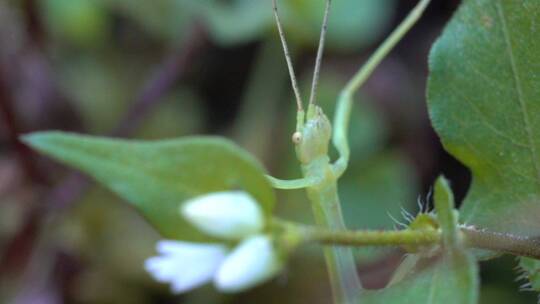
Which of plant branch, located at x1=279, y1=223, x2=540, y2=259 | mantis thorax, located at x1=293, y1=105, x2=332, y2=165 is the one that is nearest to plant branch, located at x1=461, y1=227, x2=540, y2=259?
plant branch, located at x1=279, y1=223, x2=540, y2=259

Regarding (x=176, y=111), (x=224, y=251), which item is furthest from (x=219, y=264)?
(x=176, y=111)

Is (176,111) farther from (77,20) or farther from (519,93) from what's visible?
(519,93)

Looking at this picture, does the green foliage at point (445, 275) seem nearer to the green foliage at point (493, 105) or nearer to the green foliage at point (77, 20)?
the green foliage at point (493, 105)

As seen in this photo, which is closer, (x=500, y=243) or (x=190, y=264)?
(x=190, y=264)

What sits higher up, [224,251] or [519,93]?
[519,93]

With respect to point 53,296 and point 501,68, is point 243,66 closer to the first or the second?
point 53,296

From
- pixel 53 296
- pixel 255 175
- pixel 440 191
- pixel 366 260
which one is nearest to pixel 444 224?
pixel 440 191
